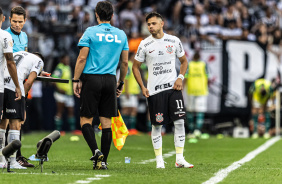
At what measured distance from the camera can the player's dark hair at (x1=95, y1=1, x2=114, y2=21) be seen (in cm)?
908

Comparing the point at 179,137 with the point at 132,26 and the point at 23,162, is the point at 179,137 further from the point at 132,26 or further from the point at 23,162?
the point at 132,26

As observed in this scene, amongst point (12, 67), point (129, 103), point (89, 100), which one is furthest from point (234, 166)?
point (129, 103)

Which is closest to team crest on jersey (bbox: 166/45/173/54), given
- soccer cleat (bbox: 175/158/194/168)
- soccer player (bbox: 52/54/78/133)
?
soccer cleat (bbox: 175/158/194/168)

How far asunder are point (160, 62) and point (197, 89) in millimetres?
10079

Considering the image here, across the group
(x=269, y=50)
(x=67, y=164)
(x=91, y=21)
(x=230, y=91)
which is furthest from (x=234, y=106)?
(x=67, y=164)

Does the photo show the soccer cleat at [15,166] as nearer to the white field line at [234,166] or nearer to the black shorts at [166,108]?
the black shorts at [166,108]

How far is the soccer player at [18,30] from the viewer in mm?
9406

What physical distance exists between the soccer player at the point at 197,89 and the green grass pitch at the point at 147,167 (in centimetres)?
419

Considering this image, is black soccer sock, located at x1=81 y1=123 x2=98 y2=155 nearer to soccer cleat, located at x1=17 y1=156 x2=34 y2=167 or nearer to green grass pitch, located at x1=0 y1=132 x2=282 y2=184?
green grass pitch, located at x1=0 y1=132 x2=282 y2=184

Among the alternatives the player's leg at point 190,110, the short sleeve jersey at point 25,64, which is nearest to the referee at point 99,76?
the short sleeve jersey at point 25,64

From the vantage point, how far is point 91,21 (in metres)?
20.9

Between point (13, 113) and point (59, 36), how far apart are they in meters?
12.0

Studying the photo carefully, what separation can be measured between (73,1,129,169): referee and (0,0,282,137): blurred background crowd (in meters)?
10.8

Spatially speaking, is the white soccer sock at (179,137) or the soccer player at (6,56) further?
the white soccer sock at (179,137)
